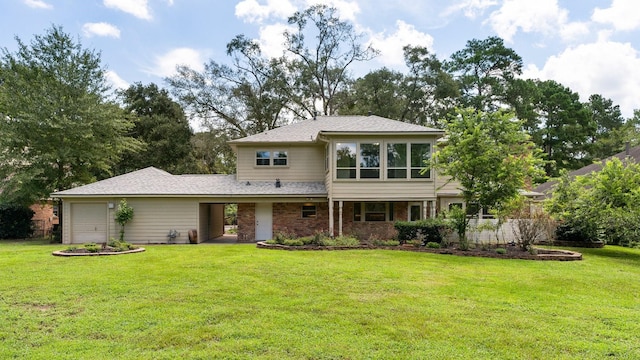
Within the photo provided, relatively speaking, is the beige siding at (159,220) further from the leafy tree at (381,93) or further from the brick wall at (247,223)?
the leafy tree at (381,93)

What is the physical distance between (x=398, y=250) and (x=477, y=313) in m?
7.55

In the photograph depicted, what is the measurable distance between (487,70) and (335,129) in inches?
972

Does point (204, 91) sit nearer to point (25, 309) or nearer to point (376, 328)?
point (25, 309)

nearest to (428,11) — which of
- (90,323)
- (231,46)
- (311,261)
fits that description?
(311,261)

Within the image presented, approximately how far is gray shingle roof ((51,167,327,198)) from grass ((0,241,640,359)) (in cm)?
685

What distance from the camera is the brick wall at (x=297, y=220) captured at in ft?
59.8

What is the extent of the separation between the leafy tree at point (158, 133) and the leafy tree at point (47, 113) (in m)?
8.67

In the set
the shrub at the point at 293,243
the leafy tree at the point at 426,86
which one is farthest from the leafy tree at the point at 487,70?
the shrub at the point at 293,243

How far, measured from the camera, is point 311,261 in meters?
10.8

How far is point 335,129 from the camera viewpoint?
17203 mm

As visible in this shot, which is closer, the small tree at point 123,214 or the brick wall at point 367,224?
the small tree at point 123,214

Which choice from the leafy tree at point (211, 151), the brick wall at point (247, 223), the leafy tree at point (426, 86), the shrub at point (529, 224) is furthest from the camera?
the leafy tree at point (426, 86)

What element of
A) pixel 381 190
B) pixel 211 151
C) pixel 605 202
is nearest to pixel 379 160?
pixel 381 190

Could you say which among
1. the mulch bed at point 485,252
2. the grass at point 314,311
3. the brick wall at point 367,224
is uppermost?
the brick wall at point 367,224
